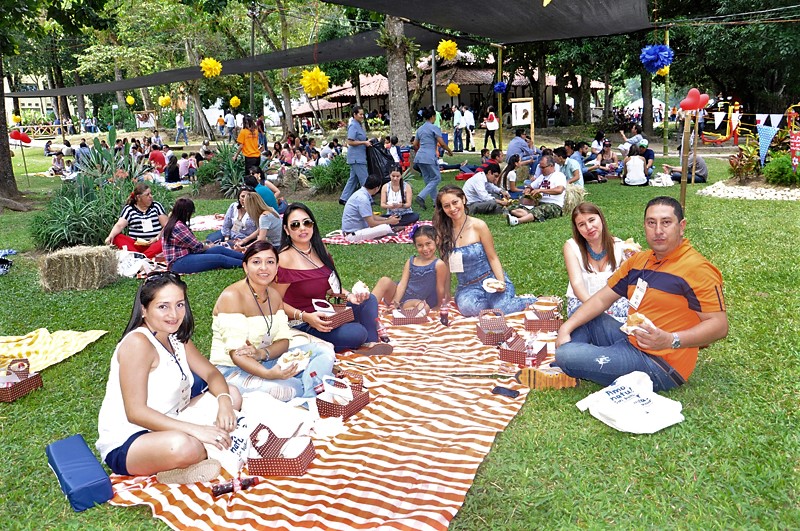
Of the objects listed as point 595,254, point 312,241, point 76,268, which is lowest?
point 76,268

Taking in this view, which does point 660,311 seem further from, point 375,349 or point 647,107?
point 647,107

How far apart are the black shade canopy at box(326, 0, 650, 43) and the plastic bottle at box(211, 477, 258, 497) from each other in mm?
5742

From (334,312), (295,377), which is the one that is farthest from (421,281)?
(295,377)

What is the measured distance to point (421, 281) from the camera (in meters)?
5.89

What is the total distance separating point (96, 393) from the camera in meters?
4.53

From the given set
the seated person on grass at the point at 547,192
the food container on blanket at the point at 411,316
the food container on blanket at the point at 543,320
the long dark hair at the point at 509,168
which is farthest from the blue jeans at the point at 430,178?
the food container on blanket at the point at 543,320

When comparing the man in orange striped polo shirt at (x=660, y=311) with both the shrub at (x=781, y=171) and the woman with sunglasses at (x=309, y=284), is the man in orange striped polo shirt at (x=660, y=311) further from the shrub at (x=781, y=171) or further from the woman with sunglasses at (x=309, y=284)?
the shrub at (x=781, y=171)

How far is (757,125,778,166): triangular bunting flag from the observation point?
12.7 metres

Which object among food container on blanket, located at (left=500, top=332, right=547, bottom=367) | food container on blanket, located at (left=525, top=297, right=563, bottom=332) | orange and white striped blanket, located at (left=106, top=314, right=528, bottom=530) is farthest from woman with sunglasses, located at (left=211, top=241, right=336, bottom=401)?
food container on blanket, located at (left=525, top=297, right=563, bottom=332)

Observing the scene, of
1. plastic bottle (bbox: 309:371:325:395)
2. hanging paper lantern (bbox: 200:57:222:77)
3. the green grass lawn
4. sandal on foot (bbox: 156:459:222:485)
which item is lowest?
the green grass lawn

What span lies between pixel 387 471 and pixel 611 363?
5.03 feet

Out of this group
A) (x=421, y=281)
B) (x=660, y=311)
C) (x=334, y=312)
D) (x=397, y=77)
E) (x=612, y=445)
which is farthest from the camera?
(x=397, y=77)

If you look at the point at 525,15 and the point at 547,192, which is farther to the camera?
the point at 547,192

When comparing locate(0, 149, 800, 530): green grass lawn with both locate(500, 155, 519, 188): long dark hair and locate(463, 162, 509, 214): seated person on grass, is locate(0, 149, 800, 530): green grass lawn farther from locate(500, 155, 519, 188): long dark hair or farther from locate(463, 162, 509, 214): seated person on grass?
locate(500, 155, 519, 188): long dark hair
